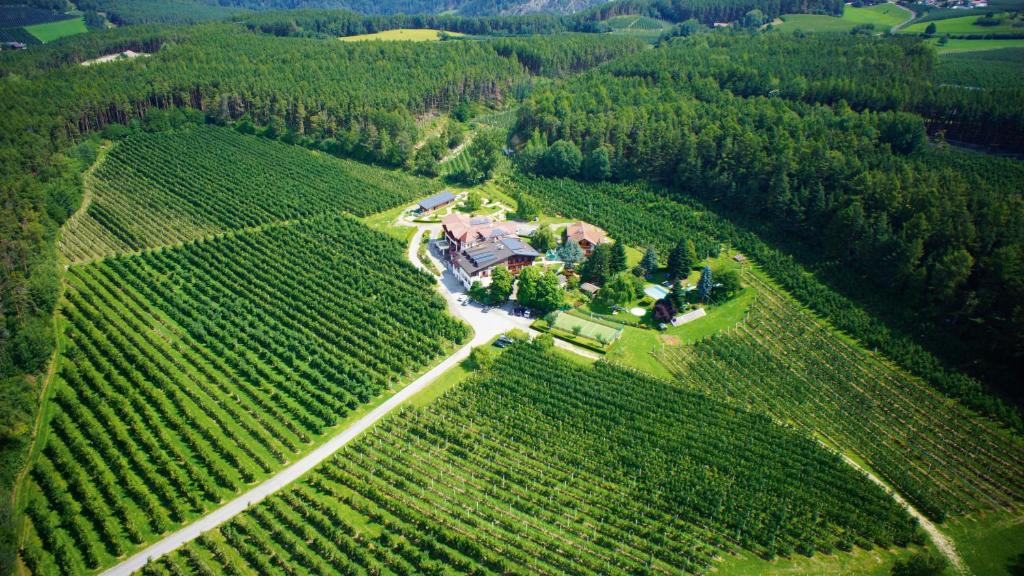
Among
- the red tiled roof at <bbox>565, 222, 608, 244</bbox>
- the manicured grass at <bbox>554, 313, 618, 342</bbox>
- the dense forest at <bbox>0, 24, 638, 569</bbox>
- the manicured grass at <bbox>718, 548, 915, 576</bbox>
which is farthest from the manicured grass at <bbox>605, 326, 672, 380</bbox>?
the dense forest at <bbox>0, 24, 638, 569</bbox>

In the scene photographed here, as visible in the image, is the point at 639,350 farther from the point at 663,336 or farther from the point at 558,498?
the point at 558,498

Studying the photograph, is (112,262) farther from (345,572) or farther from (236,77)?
(236,77)

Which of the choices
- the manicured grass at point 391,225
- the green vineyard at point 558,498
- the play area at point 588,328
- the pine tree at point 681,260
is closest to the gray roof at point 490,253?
the play area at point 588,328

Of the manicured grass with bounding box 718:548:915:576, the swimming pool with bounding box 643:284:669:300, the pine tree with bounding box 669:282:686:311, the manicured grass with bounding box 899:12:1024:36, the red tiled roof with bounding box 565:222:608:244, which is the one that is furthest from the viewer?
the manicured grass with bounding box 899:12:1024:36

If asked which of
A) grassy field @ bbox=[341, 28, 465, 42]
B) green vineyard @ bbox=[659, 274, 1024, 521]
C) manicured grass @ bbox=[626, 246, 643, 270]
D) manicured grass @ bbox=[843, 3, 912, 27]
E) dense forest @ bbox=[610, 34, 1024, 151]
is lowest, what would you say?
green vineyard @ bbox=[659, 274, 1024, 521]

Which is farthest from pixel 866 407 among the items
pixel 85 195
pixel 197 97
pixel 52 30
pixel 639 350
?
pixel 52 30

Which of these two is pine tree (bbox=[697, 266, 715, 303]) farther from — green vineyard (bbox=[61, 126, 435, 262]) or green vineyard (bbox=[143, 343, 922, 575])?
green vineyard (bbox=[61, 126, 435, 262])
